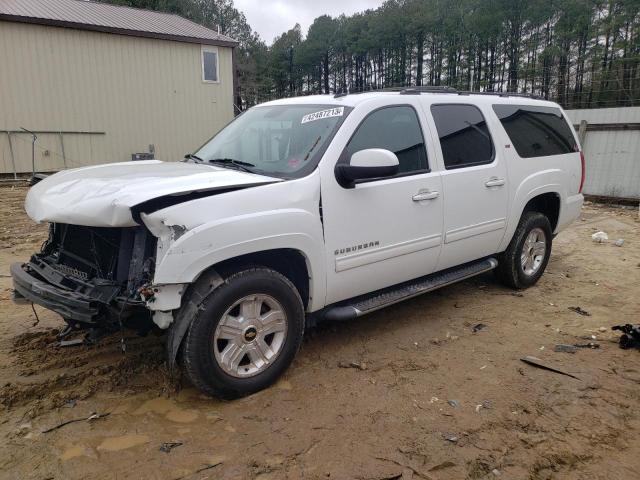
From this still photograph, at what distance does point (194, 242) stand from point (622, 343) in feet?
11.3

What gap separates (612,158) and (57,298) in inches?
452

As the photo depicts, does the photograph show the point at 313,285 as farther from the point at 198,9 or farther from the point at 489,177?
the point at 198,9

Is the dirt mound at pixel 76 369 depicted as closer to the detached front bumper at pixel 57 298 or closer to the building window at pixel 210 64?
the detached front bumper at pixel 57 298

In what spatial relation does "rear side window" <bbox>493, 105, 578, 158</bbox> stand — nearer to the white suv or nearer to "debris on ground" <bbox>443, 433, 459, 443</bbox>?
the white suv

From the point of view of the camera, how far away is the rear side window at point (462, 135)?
412 cm

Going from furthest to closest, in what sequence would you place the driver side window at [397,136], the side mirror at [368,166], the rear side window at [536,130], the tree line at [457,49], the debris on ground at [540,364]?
the tree line at [457,49]
the rear side window at [536,130]
the driver side window at [397,136]
the debris on ground at [540,364]
the side mirror at [368,166]

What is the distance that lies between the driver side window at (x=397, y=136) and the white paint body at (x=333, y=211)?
7 centimetres

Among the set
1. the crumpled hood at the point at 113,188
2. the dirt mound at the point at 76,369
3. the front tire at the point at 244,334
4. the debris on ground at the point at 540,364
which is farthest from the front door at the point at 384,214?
the dirt mound at the point at 76,369

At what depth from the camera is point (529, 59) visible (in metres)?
30.0

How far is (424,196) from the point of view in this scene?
12.6 ft

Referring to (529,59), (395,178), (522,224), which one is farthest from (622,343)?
(529,59)

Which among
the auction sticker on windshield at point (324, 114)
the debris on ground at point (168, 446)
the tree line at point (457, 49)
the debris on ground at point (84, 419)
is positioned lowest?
the debris on ground at point (168, 446)

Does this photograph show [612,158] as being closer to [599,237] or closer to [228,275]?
[599,237]

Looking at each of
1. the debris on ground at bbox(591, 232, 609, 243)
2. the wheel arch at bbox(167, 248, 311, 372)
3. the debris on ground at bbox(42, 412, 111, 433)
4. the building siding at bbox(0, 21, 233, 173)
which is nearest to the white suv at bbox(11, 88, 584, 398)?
the wheel arch at bbox(167, 248, 311, 372)
